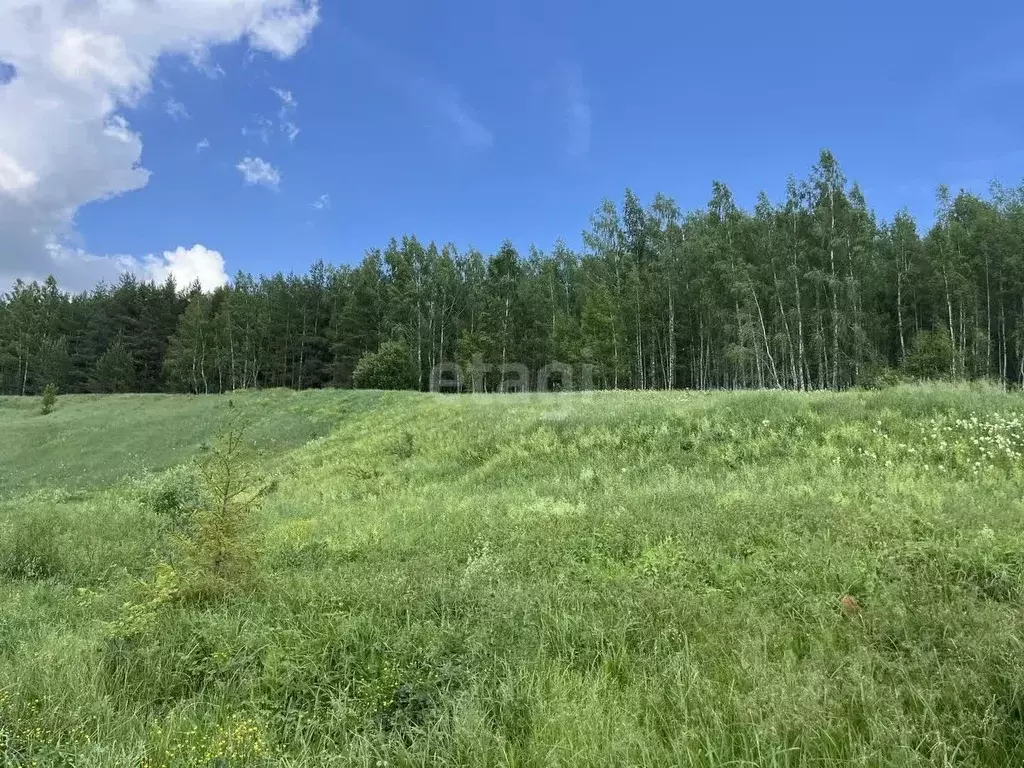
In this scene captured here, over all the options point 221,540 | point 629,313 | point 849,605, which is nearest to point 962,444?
point 849,605

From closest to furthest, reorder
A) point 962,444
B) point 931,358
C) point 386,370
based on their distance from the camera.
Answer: point 962,444, point 931,358, point 386,370

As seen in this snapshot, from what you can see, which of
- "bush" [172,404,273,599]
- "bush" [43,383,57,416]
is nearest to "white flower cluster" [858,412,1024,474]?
"bush" [172,404,273,599]

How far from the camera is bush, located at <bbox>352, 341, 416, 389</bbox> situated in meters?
49.9

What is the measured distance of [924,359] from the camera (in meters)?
37.6

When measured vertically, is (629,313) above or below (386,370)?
above

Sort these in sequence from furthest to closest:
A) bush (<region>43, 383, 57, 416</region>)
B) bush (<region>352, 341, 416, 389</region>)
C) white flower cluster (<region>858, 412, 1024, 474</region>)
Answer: bush (<region>352, 341, 416, 389</region>)
bush (<region>43, 383, 57, 416</region>)
white flower cluster (<region>858, 412, 1024, 474</region>)

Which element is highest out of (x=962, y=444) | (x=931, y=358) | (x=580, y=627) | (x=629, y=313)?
(x=629, y=313)

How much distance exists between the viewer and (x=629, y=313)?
51531mm

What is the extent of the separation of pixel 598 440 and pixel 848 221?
36.5 meters

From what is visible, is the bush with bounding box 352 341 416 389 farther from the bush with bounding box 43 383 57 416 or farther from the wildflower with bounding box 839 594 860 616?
the wildflower with bounding box 839 594 860 616

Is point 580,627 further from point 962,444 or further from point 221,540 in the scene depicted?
point 962,444

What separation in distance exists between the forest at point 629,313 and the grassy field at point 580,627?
26553mm

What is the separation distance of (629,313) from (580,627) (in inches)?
1899

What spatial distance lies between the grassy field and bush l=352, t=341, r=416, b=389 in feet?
125
